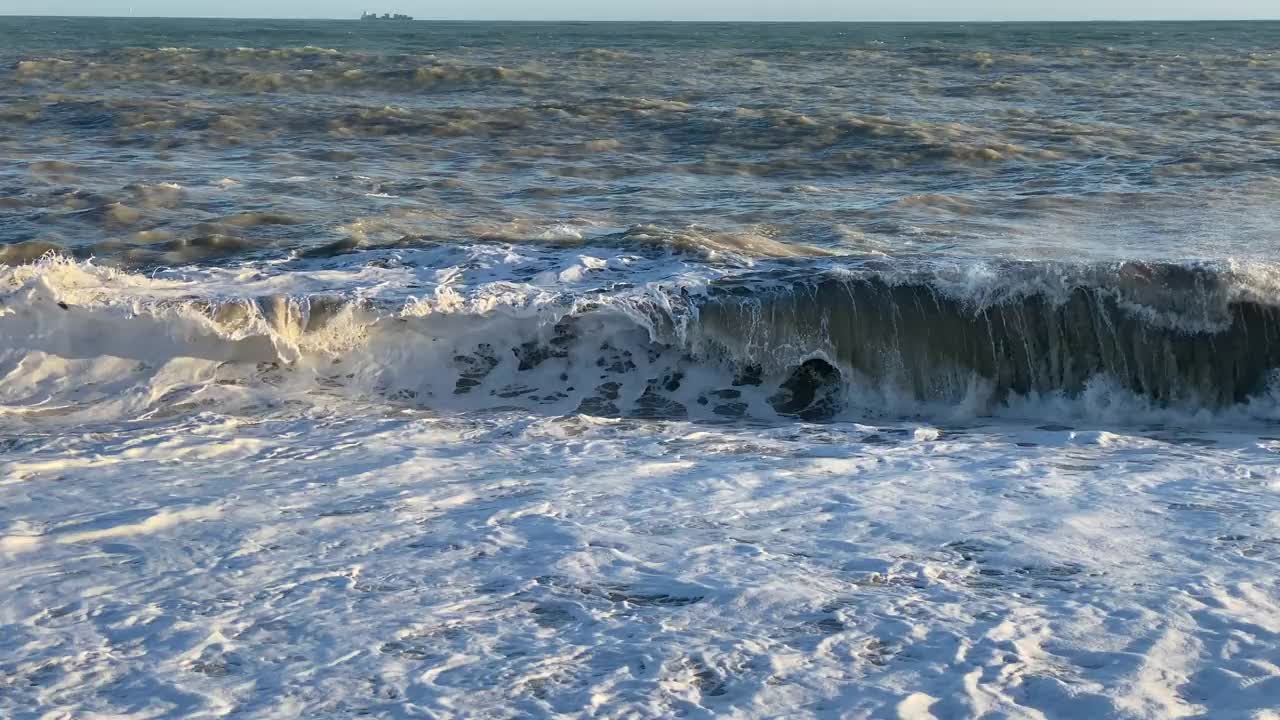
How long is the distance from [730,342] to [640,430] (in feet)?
5.03

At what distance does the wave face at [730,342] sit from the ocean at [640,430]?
0.09 feet

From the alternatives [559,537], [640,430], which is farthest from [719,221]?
[559,537]

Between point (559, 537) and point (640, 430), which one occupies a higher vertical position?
point (559, 537)

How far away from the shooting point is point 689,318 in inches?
336

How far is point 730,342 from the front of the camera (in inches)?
331

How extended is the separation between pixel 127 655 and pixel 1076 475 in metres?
Result: 4.12

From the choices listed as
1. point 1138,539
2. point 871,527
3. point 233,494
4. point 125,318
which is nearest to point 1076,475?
point 1138,539

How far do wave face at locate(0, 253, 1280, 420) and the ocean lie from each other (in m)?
0.03

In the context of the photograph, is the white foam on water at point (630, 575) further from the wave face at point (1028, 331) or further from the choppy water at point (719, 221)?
the choppy water at point (719, 221)

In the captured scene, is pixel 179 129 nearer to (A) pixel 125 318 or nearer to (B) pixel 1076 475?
(A) pixel 125 318

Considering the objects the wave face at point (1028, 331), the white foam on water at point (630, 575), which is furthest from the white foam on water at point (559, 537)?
the wave face at point (1028, 331)

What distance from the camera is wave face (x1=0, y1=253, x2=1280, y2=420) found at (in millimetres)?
7930

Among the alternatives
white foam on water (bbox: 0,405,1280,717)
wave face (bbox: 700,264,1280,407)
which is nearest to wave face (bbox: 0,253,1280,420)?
wave face (bbox: 700,264,1280,407)

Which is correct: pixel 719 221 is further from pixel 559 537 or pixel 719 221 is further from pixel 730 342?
pixel 559 537
